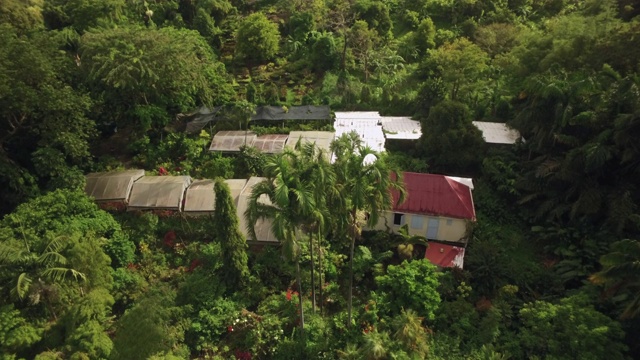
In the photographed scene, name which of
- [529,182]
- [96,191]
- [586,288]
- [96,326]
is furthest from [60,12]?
[586,288]

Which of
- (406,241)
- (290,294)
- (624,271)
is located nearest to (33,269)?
Answer: (290,294)

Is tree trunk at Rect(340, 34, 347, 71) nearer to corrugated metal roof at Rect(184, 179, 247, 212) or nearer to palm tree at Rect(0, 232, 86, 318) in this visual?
corrugated metal roof at Rect(184, 179, 247, 212)

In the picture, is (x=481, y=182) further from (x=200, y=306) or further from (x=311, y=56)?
(x=311, y=56)

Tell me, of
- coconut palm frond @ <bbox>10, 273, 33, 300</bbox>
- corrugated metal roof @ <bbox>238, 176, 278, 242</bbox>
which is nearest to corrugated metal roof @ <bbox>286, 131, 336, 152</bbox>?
corrugated metal roof @ <bbox>238, 176, 278, 242</bbox>

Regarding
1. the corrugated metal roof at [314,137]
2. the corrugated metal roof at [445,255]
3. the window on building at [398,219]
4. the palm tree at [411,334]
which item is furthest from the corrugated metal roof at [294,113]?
the palm tree at [411,334]

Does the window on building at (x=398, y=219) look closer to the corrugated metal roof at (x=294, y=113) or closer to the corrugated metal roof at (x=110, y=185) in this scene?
→ the corrugated metal roof at (x=294, y=113)

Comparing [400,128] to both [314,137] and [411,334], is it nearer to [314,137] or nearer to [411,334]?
[314,137]
